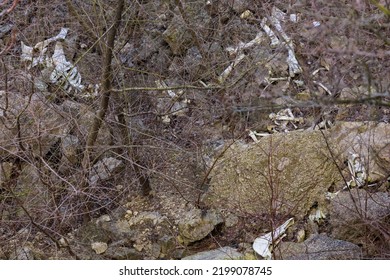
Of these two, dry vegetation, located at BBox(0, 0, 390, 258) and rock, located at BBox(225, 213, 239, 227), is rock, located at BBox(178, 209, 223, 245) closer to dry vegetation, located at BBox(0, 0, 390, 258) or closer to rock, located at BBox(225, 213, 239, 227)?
rock, located at BBox(225, 213, 239, 227)

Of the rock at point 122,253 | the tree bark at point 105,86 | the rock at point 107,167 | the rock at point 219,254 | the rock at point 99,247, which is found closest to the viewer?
the rock at point 219,254

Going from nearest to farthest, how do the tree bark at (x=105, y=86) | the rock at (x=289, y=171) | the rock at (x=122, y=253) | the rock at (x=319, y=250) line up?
the rock at (x=319, y=250)
the tree bark at (x=105, y=86)
the rock at (x=289, y=171)
the rock at (x=122, y=253)

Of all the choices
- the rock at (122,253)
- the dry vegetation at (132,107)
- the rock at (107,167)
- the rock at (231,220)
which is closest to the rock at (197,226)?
the rock at (231,220)

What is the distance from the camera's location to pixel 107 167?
5.39 m

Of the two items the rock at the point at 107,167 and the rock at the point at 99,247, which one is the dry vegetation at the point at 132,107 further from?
the rock at the point at 99,247

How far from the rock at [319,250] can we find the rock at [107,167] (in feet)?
5.74

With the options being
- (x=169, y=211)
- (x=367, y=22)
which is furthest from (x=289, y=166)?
(x=367, y=22)

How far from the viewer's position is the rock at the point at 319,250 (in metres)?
4.14

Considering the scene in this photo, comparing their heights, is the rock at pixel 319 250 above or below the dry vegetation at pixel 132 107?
below

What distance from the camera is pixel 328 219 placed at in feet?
15.6

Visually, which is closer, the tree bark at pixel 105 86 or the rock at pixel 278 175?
the tree bark at pixel 105 86

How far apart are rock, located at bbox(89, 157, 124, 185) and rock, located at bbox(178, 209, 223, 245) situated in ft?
2.87

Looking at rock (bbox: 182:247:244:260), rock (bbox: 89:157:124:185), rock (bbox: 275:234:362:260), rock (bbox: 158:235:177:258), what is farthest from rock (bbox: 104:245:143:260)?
rock (bbox: 275:234:362:260)

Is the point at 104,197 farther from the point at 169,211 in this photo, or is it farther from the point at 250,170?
the point at 250,170
